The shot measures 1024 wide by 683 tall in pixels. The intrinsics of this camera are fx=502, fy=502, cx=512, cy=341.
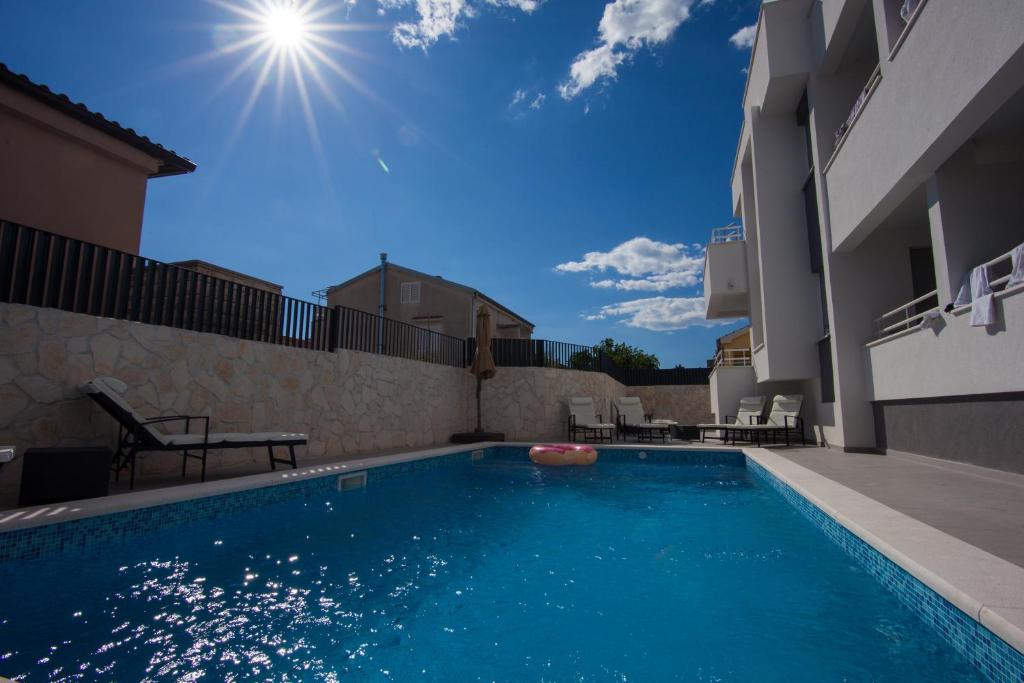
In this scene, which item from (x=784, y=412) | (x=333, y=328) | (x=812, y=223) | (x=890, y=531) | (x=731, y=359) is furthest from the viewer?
(x=731, y=359)

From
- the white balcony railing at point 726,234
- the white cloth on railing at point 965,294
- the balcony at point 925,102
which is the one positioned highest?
the white balcony railing at point 726,234

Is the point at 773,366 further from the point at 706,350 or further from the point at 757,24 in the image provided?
the point at 706,350

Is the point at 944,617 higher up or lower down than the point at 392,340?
lower down

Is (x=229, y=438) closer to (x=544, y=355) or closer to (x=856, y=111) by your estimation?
(x=856, y=111)

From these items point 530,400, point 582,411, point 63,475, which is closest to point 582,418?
point 582,411

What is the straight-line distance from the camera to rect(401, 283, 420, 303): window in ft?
63.2

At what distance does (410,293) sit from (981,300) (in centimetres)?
1682

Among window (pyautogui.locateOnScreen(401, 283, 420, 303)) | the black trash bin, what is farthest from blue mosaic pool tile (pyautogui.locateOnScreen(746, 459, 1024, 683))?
window (pyautogui.locateOnScreen(401, 283, 420, 303))

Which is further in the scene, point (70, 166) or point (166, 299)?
point (70, 166)

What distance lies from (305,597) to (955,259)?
7254 mm

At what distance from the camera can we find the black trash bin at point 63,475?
12.8ft

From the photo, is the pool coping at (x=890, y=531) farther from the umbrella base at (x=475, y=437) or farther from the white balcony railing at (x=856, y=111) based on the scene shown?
the umbrella base at (x=475, y=437)

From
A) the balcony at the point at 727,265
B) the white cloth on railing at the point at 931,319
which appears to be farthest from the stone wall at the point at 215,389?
the white cloth on railing at the point at 931,319

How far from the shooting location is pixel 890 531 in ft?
10.1
